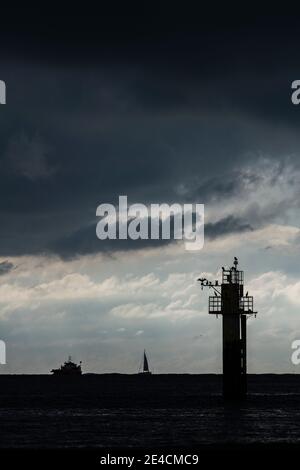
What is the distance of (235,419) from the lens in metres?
77.9

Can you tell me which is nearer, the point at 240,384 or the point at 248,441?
the point at 248,441

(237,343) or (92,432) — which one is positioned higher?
(237,343)

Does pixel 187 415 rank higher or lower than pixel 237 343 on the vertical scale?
lower

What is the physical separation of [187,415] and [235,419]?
894cm
